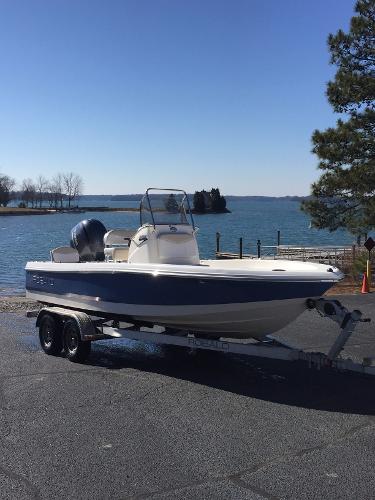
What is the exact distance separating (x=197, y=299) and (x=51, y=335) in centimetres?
262

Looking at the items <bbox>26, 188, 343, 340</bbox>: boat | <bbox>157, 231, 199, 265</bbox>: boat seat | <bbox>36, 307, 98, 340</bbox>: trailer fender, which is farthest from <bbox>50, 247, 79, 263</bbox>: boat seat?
<bbox>157, 231, 199, 265</bbox>: boat seat

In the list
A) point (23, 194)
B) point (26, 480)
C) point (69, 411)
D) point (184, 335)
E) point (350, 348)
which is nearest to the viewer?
point (26, 480)

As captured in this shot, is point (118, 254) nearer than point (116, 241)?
Yes

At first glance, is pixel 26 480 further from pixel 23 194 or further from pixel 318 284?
pixel 23 194

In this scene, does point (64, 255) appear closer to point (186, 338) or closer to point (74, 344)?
point (74, 344)

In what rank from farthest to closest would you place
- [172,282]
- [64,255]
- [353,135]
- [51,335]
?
[353,135]
[64,255]
[51,335]
[172,282]

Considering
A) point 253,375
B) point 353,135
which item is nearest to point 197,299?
point 253,375

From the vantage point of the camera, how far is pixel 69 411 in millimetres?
5938

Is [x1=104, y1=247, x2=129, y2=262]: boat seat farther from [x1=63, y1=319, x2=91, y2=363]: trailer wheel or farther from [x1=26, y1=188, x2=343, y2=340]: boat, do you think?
[x1=63, y1=319, x2=91, y2=363]: trailer wheel

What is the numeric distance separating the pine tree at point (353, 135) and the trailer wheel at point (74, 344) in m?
11.2

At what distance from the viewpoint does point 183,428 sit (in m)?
5.43

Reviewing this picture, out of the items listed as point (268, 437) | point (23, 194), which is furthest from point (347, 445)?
point (23, 194)

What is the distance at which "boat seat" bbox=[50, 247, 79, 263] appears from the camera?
9.57m

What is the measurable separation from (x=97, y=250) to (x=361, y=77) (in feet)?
35.6
